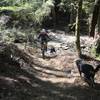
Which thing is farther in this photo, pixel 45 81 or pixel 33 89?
pixel 45 81

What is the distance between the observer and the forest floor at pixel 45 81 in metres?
9.71

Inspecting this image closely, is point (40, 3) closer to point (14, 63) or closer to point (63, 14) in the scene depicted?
point (63, 14)

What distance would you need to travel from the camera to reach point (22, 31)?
22.3m

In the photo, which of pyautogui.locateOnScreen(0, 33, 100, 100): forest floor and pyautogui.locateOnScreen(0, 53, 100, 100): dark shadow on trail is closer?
pyautogui.locateOnScreen(0, 53, 100, 100): dark shadow on trail

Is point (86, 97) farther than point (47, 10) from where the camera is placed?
No

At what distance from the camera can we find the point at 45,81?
12.7 metres

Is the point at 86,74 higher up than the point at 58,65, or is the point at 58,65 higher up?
the point at 86,74

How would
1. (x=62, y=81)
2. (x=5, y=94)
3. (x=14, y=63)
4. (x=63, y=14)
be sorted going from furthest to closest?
(x=63, y=14), (x=14, y=63), (x=62, y=81), (x=5, y=94)

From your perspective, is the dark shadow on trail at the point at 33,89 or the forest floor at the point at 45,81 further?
the forest floor at the point at 45,81

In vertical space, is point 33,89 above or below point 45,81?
above

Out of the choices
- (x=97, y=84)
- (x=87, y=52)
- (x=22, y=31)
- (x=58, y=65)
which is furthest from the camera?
(x=22, y=31)

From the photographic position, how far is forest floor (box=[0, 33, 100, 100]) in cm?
971

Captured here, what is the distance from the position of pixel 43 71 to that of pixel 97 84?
3379 millimetres

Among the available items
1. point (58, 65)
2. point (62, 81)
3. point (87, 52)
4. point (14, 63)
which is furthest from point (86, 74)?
point (87, 52)
